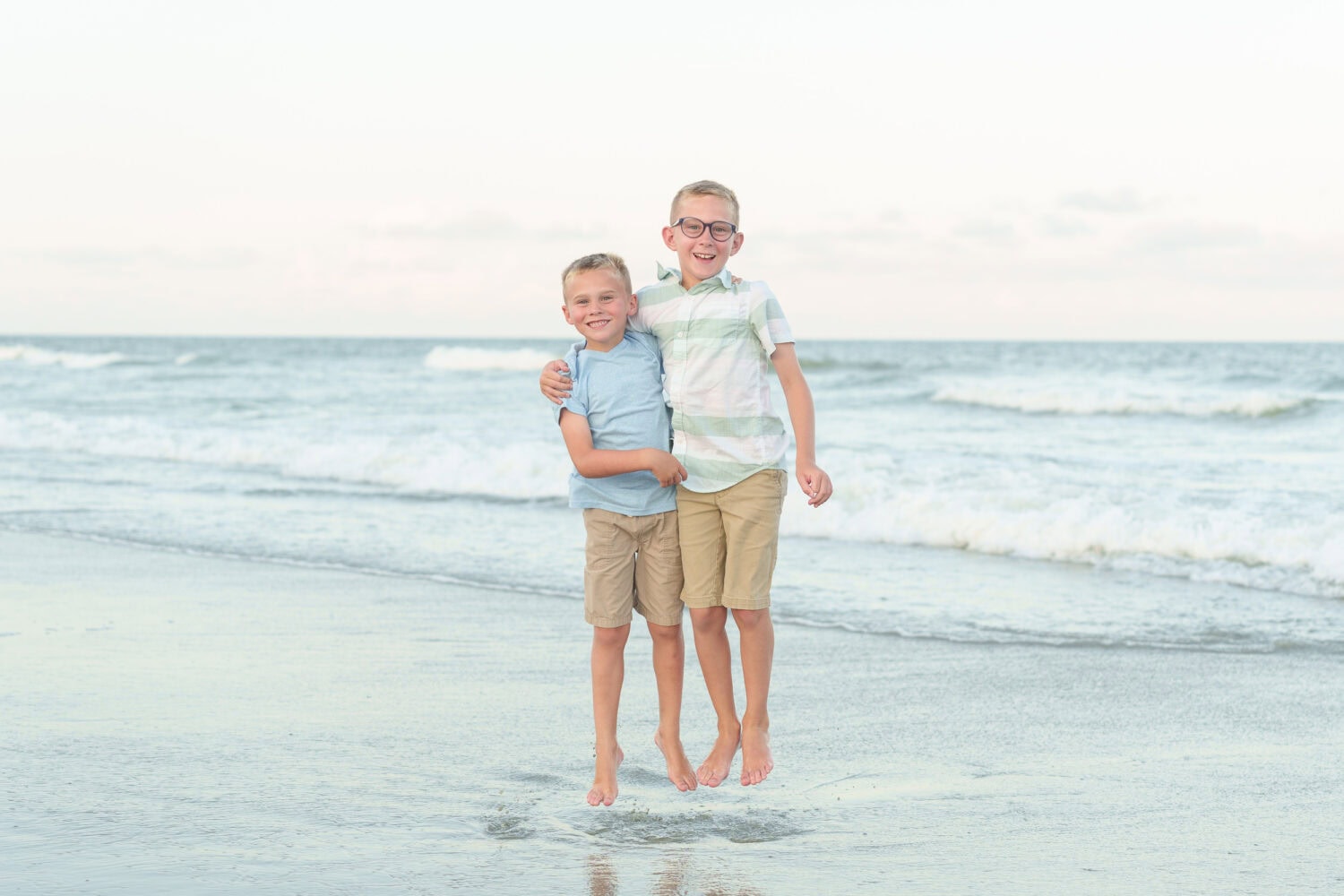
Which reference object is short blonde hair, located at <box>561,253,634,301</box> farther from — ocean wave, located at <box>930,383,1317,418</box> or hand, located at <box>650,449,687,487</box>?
ocean wave, located at <box>930,383,1317,418</box>

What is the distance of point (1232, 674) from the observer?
585 centimetres

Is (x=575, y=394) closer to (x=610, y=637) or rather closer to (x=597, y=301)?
(x=597, y=301)

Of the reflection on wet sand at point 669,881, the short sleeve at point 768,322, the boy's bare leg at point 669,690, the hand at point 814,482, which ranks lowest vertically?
the reflection on wet sand at point 669,881

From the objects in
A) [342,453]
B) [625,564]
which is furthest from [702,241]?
[342,453]

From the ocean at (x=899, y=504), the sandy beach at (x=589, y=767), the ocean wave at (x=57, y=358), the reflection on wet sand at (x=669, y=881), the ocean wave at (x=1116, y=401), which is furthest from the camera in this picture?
the ocean wave at (x=57, y=358)

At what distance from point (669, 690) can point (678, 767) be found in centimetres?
23

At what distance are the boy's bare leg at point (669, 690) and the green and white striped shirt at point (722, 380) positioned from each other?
478 millimetres

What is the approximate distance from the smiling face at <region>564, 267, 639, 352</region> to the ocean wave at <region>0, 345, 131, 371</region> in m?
49.0

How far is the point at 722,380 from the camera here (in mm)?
3961

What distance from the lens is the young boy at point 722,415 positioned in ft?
13.0

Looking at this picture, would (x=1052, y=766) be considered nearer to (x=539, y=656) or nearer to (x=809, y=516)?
(x=539, y=656)

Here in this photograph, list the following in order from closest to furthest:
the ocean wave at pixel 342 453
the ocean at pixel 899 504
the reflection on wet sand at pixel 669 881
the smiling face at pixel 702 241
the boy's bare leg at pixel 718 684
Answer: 1. the reflection on wet sand at pixel 669 881
2. the smiling face at pixel 702 241
3. the boy's bare leg at pixel 718 684
4. the ocean at pixel 899 504
5. the ocean wave at pixel 342 453

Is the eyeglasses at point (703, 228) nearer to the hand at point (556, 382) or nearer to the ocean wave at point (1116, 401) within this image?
the hand at point (556, 382)

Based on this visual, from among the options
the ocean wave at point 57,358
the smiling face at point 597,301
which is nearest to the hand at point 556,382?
the smiling face at point 597,301
